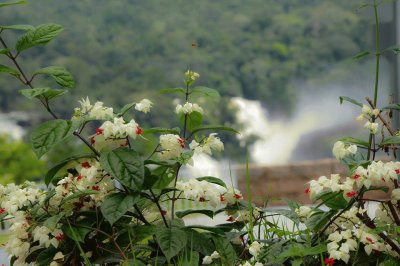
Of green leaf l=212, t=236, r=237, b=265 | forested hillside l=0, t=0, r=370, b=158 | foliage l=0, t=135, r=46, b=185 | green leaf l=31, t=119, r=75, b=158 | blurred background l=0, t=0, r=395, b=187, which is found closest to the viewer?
green leaf l=31, t=119, r=75, b=158

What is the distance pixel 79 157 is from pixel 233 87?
36.0 feet

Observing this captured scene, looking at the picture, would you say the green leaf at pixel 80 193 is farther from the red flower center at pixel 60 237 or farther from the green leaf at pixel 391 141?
the green leaf at pixel 391 141

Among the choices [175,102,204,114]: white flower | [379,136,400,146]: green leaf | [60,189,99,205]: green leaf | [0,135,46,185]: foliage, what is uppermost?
[175,102,204,114]: white flower

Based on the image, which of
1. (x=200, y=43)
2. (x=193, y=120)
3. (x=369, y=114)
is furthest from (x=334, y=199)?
(x=200, y=43)

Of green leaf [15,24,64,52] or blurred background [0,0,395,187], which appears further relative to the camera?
blurred background [0,0,395,187]

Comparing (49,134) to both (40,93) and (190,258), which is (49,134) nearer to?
(40,93)

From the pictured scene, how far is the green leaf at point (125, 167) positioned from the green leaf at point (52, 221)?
4.4 inches

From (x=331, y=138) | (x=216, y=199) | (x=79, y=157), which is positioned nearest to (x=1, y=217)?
(x=79, y=157)

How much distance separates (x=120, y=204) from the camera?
3.94 ft

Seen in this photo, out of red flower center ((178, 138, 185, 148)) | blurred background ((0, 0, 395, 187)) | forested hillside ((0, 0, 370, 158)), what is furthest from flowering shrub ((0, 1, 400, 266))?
forested hillside ((0, 0, 370, 158))

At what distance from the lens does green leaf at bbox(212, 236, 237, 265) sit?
125 cm

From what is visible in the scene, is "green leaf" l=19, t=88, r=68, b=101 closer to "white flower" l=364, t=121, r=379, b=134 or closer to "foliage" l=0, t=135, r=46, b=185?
"white flower" l=364, t=121, r=379, b=134

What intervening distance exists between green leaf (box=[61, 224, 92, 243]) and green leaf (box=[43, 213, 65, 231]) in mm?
31

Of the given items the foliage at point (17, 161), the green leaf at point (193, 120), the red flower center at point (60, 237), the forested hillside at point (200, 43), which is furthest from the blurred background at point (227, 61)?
the red flower center at point (60, 237)
